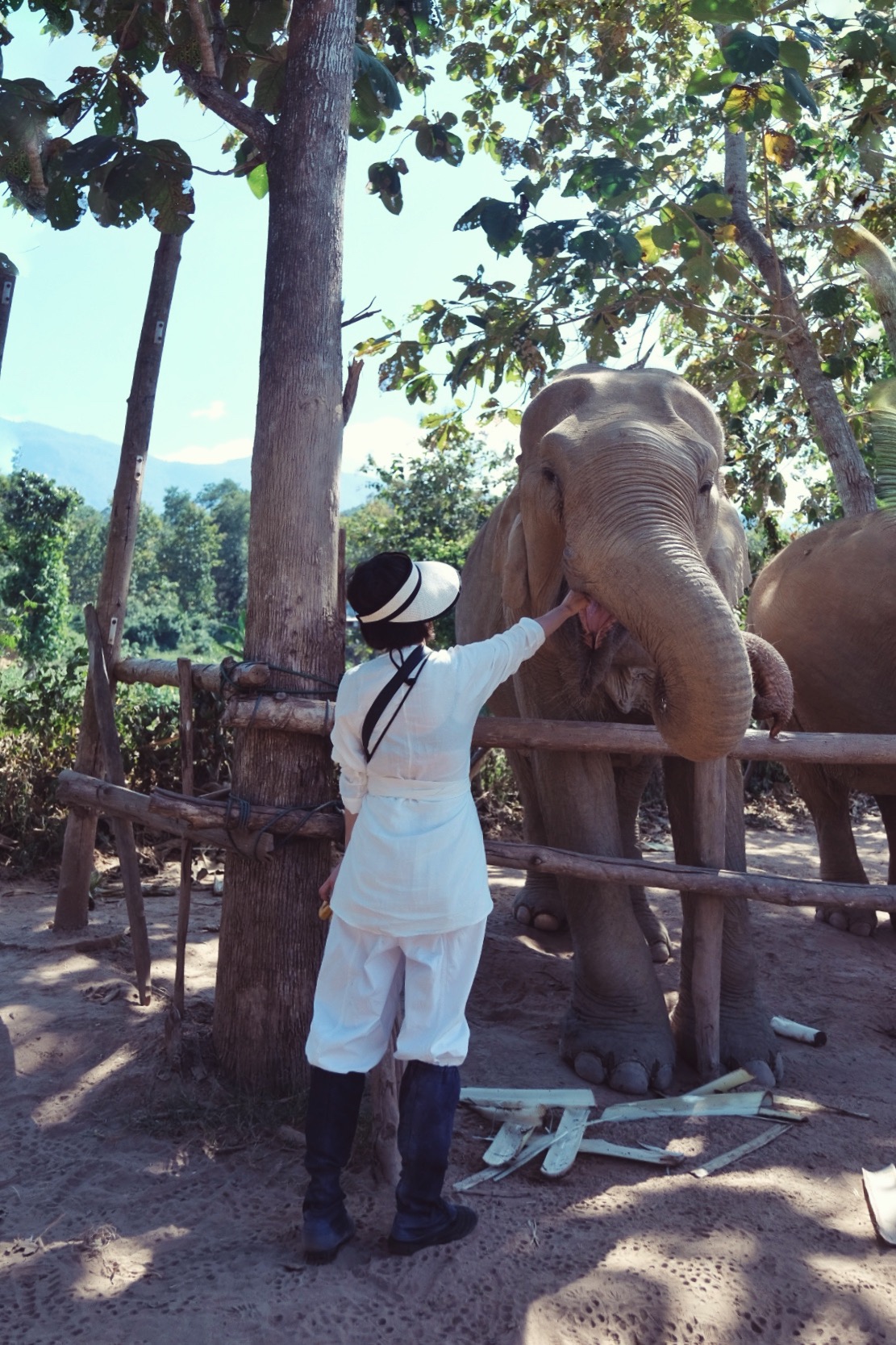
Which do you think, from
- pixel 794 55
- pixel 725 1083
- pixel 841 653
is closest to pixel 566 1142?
pixel 725 1083

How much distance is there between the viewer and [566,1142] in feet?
11.0

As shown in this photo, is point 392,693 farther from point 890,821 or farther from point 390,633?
point 890,821

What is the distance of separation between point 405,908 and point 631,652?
5.65 feet

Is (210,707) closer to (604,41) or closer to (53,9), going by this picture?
(53,9)

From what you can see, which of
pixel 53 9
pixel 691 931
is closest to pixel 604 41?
pixel 53 9

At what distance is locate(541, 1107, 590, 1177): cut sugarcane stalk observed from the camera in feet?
10.5

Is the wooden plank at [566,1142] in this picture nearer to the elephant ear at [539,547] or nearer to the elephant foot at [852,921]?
the elephant ear at [539,547]

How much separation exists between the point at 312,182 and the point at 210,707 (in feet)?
15.4

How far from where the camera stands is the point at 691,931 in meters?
4.21

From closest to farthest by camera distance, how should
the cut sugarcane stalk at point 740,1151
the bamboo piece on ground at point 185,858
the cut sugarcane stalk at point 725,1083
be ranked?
the cut sugarcane stalk at point 740,1151 → the bamboo piece on ground at point 185,858 → the cut sugarcane stalk at point 725,1083

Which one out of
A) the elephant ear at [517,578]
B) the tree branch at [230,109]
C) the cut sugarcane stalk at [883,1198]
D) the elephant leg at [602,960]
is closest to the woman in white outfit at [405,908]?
the cut sugarcane stalk at [883,1198]

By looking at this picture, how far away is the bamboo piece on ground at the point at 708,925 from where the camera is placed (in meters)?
4.05

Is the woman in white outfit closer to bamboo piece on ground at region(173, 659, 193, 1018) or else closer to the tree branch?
bamboo piece on ground at region(173, 659, 193, 1018)

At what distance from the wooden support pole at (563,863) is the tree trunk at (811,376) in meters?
4.04
